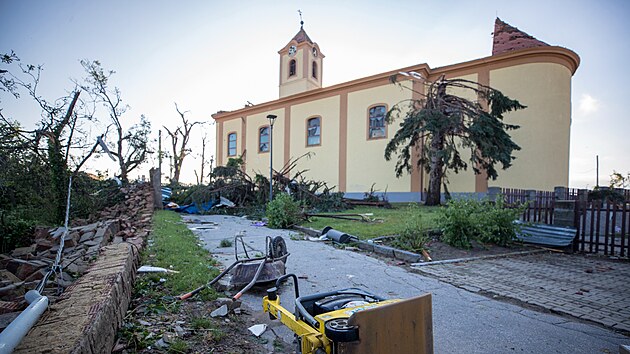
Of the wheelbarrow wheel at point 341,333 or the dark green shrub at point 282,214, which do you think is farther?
the dark green shrub at point 282,214

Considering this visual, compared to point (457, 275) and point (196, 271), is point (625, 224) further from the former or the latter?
point (196, 271)

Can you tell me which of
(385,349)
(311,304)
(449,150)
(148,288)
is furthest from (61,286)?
(449,150)

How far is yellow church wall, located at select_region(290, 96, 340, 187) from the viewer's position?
24781 millimetres

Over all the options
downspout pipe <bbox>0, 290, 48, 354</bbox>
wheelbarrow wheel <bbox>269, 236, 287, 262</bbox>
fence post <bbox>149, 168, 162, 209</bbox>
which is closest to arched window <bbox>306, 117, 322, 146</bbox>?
fence post <bbox>149, 168, 162, 209</bbox>

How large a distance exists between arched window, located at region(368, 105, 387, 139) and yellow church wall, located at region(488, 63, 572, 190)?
7.59 meters

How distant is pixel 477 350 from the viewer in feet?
9.02

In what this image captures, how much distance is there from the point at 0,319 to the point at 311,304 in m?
2.39

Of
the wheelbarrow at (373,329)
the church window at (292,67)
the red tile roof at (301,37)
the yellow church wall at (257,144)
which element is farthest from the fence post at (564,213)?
the red tile roof at (301,37)

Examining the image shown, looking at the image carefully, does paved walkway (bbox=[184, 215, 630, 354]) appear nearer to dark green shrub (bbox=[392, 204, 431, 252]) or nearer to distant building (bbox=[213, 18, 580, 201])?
dark green shrub (bbox=[392, 204, 431, 252])

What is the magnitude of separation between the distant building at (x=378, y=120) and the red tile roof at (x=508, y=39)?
6 cm

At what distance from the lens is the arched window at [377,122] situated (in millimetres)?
22359

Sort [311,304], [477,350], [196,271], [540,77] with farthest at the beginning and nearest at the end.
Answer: [540,77], [196,271], [477,350], [311,304]

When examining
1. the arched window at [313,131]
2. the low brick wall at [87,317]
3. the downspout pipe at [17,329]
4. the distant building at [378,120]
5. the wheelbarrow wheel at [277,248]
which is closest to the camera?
the downspout pipe at [17,329]

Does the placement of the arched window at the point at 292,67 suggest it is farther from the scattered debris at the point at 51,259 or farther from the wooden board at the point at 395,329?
the wooden board at the point at 395,329
